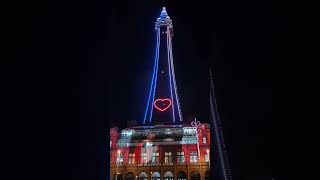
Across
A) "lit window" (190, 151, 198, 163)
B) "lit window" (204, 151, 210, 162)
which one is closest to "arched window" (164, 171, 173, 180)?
"lit window" (190, 151, 198, 163)

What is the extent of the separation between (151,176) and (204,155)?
588cm

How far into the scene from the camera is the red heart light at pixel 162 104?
1817 inches

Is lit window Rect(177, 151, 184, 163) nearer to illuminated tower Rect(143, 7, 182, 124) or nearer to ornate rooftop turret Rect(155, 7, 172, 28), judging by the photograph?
illuminated tower Rect(143, 7, 182, 124)

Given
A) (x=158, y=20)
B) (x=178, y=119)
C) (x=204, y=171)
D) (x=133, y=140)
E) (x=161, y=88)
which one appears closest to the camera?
(x=204, y=171)

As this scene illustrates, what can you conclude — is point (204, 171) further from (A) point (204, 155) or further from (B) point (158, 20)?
(B) point (158, 20)

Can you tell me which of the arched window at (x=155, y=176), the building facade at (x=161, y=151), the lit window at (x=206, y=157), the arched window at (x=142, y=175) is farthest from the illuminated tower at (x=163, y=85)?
the arched window at (x=142, y=175)

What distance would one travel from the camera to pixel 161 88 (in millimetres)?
47969

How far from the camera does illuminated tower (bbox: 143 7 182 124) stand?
4553 centimetres

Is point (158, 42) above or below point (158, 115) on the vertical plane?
above

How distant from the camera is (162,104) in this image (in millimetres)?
46531

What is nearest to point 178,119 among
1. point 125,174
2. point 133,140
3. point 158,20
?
point 133,140

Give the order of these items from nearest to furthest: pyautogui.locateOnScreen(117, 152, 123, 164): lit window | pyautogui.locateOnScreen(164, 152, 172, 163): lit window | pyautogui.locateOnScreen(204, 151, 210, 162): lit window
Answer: pyautogui.locateOnScreen(204, 151, 210, 162): lit window
pyautogui.locateOnScreen(164, 152, 172, 163): lit window
pyautogui.locateOnScreen(117, 152, 123, 164): lit window

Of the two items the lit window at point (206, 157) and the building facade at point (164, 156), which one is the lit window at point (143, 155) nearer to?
the building facade at point (164, 156)

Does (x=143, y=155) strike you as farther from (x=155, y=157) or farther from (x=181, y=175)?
(x=181, y=175)
